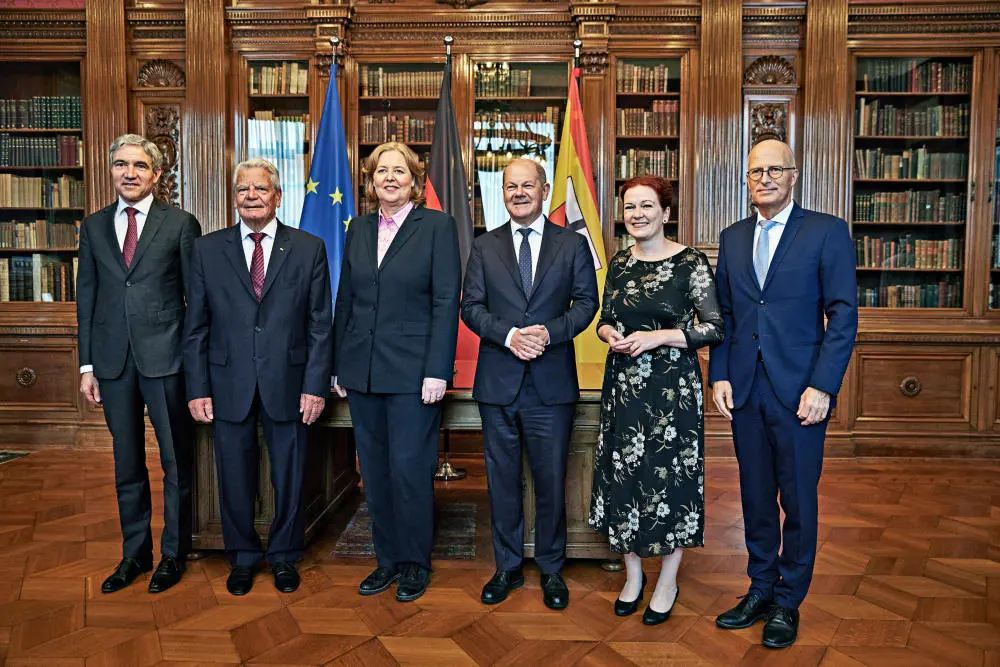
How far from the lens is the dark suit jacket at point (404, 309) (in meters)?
2.41

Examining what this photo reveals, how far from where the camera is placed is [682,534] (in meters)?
2.23

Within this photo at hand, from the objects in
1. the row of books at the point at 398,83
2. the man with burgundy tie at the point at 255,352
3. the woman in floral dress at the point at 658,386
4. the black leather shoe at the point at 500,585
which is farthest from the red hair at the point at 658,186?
the row of books at the point at 398,83

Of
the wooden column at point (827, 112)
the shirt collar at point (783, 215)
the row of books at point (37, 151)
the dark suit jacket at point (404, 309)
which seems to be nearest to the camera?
the shirt collar at point (783, 215)

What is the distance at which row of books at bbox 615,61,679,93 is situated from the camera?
4.98m

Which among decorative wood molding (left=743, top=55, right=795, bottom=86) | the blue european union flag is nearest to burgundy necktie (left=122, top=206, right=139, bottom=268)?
the blue european union flag

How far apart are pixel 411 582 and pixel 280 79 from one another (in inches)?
155

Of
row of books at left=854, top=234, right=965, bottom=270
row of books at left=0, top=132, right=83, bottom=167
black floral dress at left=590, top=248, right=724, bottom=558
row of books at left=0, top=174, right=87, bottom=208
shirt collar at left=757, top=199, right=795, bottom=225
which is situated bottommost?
black floral dress at left=590, top=248, right=724, bottom=558

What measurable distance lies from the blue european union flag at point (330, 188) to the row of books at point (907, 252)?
3582 mm

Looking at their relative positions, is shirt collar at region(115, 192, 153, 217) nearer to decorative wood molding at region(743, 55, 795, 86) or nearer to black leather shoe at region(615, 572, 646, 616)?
black leather shoe at region(615, 572, 646, 616)

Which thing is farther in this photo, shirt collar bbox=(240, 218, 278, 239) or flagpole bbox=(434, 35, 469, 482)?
flagpole bbox=(434, 35, 469, 482)

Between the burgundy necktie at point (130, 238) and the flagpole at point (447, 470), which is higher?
the burgundy necktie at point (130, 238)

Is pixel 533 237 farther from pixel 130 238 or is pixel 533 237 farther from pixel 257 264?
pixel 130 238

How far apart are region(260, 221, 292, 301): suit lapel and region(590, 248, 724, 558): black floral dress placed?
122 cm

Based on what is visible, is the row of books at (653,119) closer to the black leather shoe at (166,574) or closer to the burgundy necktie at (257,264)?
the burgundy necktie at (257,264)
